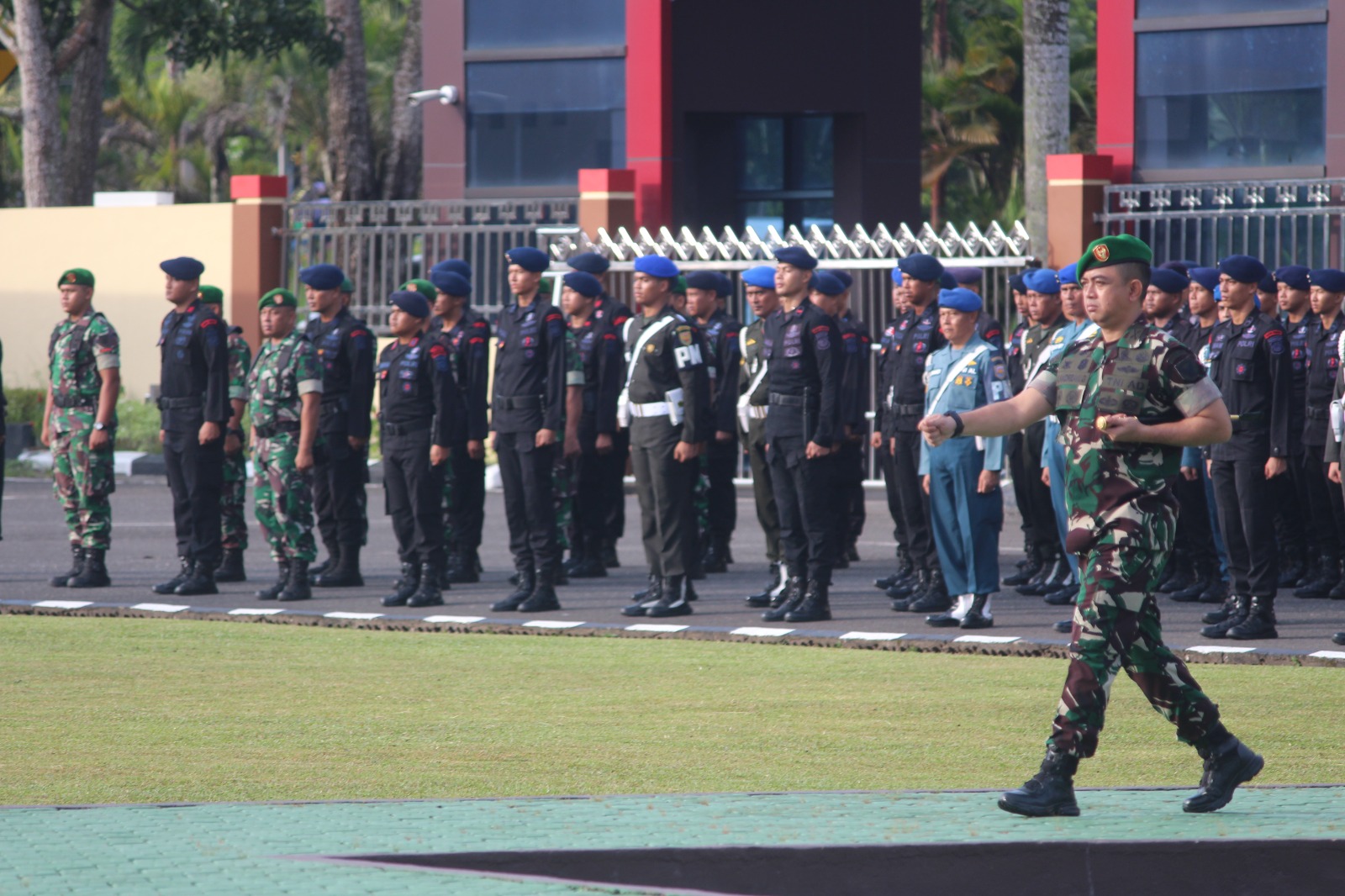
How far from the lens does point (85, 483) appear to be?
42.6 feet

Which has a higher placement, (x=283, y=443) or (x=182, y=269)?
(x=182, y=269)

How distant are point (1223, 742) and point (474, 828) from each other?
7.80 feet

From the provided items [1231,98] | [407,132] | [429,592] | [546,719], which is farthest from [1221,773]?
[407,132]

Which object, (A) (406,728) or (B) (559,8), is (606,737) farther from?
(B) (559,8)

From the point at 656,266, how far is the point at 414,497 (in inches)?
83.2

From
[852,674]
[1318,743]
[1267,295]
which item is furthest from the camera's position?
[1267,295]

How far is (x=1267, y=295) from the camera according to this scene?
12.4 m

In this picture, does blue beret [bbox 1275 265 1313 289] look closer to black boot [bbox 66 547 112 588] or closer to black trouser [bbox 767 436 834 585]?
black trouser [bbox 767 436 834 585]

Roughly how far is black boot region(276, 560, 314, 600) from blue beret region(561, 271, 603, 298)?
8.11 feet

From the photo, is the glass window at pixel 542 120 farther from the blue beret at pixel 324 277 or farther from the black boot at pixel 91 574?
the black boot at pixel 91 574

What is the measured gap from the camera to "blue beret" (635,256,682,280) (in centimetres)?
1188

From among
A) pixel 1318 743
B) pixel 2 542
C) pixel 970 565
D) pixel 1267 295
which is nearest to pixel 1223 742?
pixel 1318 743

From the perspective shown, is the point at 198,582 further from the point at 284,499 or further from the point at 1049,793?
the point at 1049,793

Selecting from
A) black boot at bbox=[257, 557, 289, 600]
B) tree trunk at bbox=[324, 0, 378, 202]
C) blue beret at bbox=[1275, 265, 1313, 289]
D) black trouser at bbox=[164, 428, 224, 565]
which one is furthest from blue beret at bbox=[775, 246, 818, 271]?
tree trunk at bbox=[324, 0, 378, 202]
